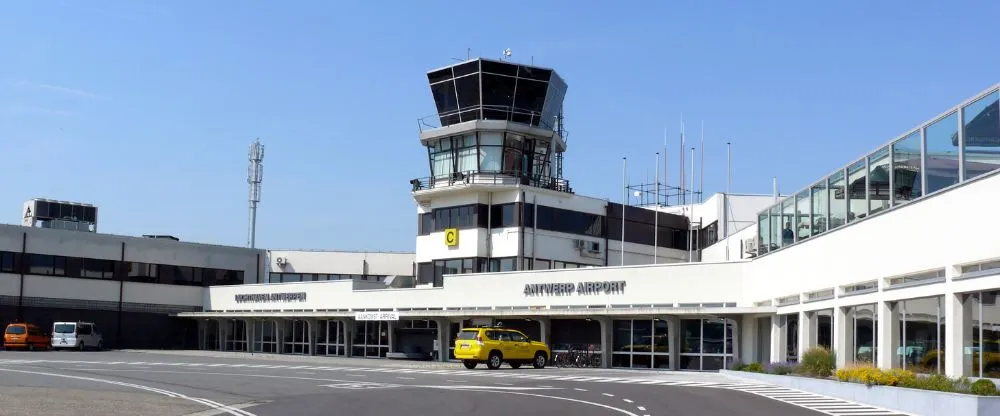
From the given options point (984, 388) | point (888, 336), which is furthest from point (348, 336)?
point (984, 388)

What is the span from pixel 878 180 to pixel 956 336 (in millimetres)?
6760

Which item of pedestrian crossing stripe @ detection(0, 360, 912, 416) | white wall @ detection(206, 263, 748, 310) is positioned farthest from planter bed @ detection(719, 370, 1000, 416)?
white wall @ detection(206, 263, 748, 310)

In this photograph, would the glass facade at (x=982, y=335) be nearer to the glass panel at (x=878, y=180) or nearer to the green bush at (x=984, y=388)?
the green bush at (x=984, y=388)

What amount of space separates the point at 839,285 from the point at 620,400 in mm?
10392

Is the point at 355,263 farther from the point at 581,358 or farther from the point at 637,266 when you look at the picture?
the point at 637,266

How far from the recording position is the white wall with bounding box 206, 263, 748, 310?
4356cm

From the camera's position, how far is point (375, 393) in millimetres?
26750

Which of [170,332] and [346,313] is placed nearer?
[346,313]

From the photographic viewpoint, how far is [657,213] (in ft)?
204

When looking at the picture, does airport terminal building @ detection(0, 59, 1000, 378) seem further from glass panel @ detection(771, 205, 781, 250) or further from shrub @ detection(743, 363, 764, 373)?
shrub @ detection(743, 363, 764, 373)

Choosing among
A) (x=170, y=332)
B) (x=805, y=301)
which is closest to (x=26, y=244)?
(x=170, y=332)

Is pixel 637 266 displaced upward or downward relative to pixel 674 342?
upward

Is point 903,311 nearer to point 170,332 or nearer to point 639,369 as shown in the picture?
point 639,369

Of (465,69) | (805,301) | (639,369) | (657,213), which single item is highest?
(465,69)
